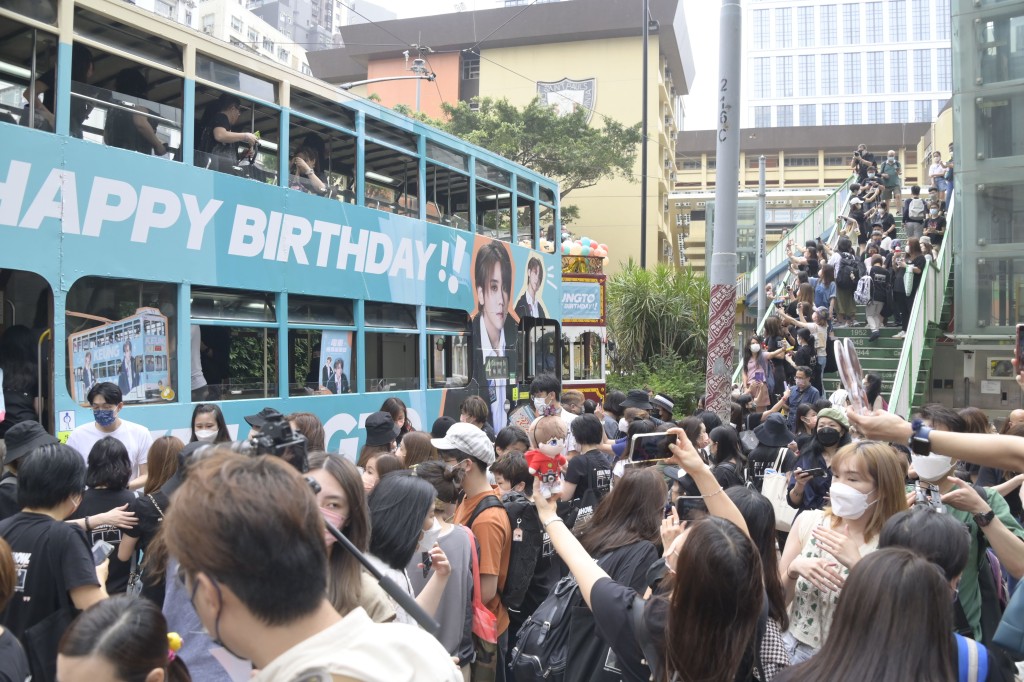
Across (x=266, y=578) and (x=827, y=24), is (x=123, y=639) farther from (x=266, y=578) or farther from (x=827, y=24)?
(x=827, y=24)

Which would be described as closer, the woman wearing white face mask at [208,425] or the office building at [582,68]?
the woman wearing white face mask at [208,425]

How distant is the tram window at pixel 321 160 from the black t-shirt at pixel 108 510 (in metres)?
5.39

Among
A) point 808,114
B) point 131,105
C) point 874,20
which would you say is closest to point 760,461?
point 131,105

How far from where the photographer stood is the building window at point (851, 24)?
64.9 m

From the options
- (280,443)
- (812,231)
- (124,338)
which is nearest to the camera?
(280,443)

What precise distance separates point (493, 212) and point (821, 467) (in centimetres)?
818

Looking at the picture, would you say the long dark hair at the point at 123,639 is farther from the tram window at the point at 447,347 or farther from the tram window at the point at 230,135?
the tram window at the point at 447,347

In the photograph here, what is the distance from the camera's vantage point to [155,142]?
24.1 ft

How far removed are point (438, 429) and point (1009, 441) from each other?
4.26 metres

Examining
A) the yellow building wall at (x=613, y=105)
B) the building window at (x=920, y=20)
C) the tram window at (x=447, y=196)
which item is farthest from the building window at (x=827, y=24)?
the tram window at (x=447, y=196)

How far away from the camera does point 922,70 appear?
64438 millimetres

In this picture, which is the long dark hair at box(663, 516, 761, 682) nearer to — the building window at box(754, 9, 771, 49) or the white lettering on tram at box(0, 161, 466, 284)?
the white lettering on tram at box(0, 161, 466, 284)

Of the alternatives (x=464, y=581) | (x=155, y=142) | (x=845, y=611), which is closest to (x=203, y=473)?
(x=845, y=611)

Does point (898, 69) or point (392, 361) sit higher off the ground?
point (898, 69)
